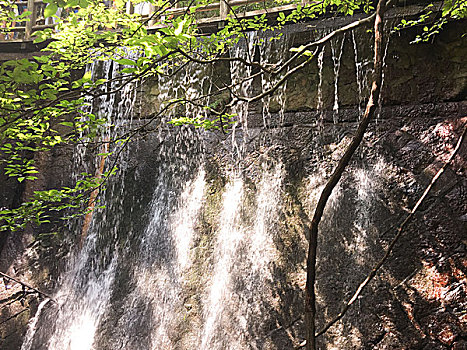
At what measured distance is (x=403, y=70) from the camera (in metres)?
4.97

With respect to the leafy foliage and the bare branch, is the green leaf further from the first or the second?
the bare branch

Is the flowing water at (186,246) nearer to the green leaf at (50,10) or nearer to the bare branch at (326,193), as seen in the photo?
the green leaf at (50,10)

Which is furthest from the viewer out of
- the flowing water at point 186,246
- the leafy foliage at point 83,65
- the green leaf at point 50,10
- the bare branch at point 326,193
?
the flowing water at point 186,246

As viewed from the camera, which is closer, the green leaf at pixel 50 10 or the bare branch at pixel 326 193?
the bare branch at pixel 326 193

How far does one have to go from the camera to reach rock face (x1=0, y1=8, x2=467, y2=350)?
409 centimetres

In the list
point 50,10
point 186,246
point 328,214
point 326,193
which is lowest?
point 326,193

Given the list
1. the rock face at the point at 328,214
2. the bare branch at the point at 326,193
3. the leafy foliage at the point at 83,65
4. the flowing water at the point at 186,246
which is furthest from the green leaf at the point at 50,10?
the rock face at the point at 328,214

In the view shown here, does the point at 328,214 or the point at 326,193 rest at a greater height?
the point at 328,214

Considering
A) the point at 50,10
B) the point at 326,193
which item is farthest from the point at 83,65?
the point at 326,193

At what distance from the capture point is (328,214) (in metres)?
4.68

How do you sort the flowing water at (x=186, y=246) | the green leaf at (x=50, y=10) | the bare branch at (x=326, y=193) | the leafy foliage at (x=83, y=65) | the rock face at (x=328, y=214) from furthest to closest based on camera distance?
the flowing water at (x=186, y=246) → the rock face at (x=328, y=214) → the leafy foliage at (x=83, y=65) → the green leaf at (x=50, y=10) → the bare branch at (x=326, y=193)

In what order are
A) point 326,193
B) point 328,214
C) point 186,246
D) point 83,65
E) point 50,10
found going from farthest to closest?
point 186,246 < point 328,214 < point 83,65 < point 50,10 < point 326,193

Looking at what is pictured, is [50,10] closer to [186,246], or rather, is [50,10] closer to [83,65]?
[83,65]

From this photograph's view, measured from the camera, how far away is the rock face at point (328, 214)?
13.4ft
